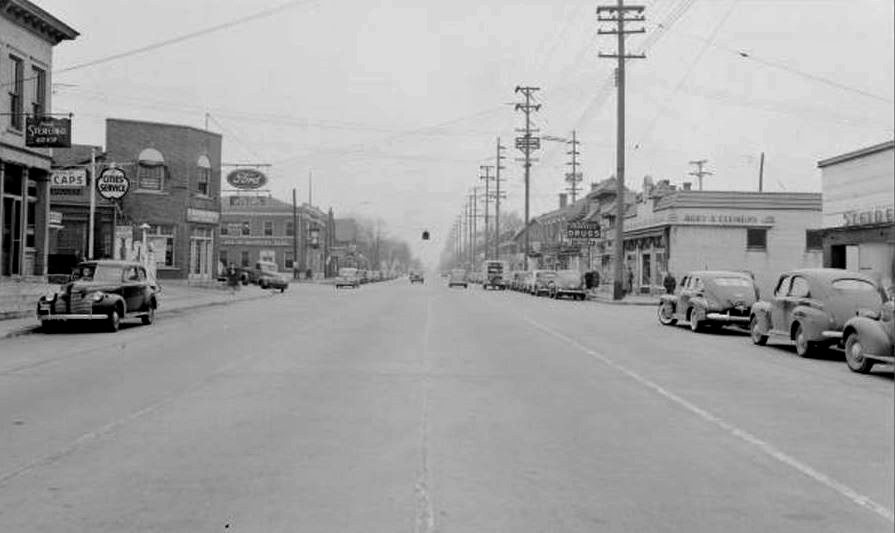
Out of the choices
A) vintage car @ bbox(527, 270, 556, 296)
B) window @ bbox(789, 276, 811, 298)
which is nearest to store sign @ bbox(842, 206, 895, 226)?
window @ bbox(789, 276, 811, 298)

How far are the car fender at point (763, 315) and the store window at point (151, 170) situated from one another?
40042 millimetres

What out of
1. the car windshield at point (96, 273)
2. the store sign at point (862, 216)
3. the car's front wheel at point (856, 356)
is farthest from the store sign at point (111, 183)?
the car's front wheel at point (856, 356)

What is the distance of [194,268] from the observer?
178 feet

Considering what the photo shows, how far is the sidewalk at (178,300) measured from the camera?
2152cm

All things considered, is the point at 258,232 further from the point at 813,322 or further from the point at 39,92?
the point at 813,322

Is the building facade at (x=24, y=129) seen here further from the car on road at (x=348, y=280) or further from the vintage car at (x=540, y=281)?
the car on road at (x=348, y=280)

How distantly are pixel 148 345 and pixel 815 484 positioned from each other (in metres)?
14.5

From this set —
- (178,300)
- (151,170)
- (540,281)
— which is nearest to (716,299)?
(178,300)

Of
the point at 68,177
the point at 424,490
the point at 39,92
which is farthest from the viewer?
the point at 68,177

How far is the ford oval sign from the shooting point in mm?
54166

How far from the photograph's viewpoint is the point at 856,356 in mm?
14664

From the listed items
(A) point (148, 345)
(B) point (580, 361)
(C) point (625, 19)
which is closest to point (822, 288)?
(B) point (580, 361)

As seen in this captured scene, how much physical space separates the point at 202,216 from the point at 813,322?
4329 cm

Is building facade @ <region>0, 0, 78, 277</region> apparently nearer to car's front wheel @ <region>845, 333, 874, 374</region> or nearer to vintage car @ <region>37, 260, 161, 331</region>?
vintage car @ <region>37, 260, 161, 331</region>
